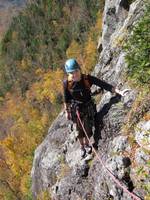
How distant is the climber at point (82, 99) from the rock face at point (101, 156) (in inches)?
10.9

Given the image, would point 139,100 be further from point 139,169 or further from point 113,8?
point 113,8

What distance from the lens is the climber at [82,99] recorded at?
1059cm

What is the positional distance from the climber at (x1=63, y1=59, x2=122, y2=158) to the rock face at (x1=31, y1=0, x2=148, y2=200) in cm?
28

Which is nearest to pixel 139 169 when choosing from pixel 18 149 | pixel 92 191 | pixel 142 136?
pixel 142 136

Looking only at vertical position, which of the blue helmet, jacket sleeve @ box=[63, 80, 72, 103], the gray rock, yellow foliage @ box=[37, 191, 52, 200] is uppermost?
the blue helmet

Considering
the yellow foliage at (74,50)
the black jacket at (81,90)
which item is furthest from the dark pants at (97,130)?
the yellow foliage at (74,50)

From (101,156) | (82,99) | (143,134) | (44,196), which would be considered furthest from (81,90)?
(44,196)

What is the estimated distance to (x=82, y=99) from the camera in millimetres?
11047

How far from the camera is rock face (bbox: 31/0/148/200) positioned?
30.2 feet

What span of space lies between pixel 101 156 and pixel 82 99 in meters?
1.45

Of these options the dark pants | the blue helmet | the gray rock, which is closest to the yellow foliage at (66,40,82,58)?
the dark pants

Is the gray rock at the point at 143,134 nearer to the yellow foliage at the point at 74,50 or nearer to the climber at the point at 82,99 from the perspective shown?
the climber at the point at 82,99

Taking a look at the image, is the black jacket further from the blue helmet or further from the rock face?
the rock face

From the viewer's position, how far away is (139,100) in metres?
9.60
